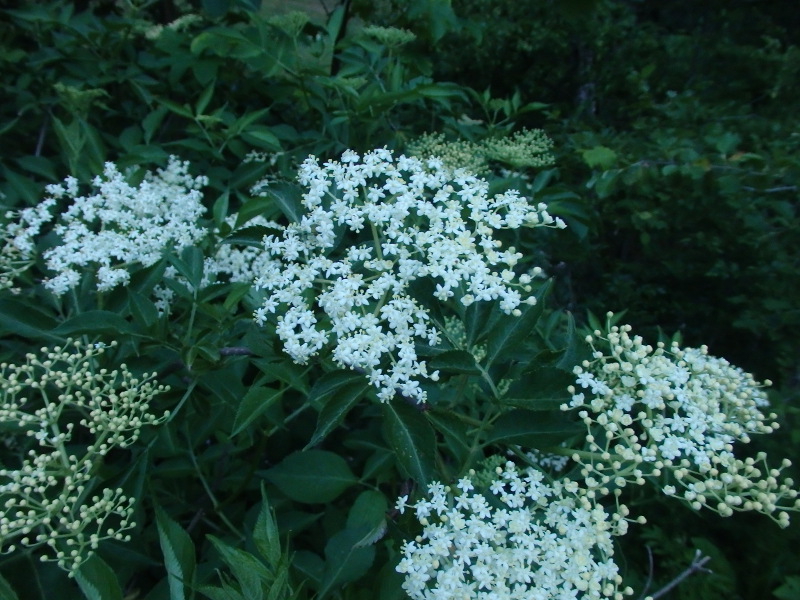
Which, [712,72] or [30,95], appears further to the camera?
[712,72]

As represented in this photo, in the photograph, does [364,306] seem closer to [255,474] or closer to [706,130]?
[255,474]

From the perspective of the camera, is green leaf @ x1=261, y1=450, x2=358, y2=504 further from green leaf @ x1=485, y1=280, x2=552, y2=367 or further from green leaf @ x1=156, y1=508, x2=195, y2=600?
green leaf @ x1=485, y1=280, x2=552, y2=367

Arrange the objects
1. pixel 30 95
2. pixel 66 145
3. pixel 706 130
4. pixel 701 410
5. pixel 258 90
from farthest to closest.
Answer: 1. pixel 706 130
2. pixel 258 90
3. pixel 30 95
4. pixel 66 145
5. pixel 701 410

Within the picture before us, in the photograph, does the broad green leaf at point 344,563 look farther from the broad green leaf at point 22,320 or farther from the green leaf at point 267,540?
the broad green leaf at point 22,320

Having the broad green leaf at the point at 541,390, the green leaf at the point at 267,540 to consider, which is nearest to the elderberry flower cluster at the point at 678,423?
the broad green leaf at the point at 541,390

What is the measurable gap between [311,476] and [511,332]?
0.64 metres

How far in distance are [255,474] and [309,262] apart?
2.15 feet

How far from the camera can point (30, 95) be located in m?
2.36

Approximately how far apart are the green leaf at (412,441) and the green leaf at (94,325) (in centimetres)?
62

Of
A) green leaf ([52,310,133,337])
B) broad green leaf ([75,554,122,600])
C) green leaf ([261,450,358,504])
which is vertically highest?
green leaf ([52,310,133,337])

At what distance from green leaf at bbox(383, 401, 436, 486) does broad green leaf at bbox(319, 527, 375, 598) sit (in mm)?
247

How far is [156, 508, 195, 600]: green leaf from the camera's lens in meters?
1.12

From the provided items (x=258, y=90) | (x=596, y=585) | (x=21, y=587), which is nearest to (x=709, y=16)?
(x=258, y=90)

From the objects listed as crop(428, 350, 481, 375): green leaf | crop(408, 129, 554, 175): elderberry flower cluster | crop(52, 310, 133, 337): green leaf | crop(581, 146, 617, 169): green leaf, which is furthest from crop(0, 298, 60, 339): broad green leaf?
crop(581, 146, 617, 169): green leaf
